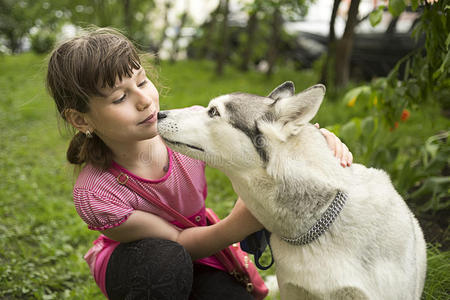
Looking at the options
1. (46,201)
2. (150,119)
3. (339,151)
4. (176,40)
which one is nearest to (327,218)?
(339,151)

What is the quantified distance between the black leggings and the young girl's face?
526 millimetres

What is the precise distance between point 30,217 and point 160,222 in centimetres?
196

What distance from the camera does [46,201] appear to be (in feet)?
12.3

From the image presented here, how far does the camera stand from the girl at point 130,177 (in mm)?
1818

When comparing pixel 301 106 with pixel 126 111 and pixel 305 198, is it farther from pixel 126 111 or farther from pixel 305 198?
pixel 126 111

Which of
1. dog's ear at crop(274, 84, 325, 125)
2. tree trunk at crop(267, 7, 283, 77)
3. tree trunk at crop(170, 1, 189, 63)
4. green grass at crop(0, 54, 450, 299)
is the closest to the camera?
dog's ear at crop(274, 84, 325, 125)

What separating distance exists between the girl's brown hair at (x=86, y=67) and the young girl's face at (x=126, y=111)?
3 centimetres

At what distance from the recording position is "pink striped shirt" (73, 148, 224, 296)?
6.13 feet

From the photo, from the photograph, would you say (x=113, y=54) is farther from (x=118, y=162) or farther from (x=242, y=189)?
(x=242, y=189)

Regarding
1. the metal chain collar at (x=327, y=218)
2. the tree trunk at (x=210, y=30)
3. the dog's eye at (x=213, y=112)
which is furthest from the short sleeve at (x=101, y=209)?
the tree trunk at (x=210, y=30)

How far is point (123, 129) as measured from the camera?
73.6 inches

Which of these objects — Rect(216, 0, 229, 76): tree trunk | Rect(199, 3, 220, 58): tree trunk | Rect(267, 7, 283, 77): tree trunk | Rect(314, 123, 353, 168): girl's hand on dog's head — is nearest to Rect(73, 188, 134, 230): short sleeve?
Rect(314, 123, 353, 168): girl's hand on dog's head

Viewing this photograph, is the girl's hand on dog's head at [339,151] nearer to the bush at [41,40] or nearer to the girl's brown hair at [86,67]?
the girl's brown hair at [86,67]

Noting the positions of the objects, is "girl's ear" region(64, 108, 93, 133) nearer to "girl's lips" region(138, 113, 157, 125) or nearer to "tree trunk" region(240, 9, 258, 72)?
"girl's lips" region(138, 113, 157, 125)
